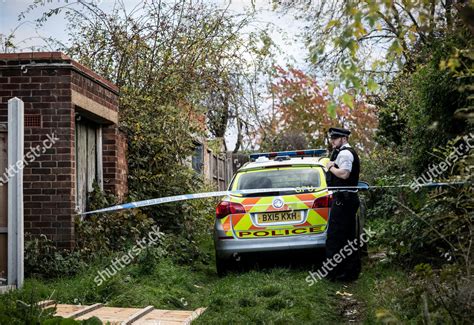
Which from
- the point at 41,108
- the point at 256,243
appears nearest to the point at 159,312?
the point at 256,243

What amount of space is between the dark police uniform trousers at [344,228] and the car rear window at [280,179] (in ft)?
3.14

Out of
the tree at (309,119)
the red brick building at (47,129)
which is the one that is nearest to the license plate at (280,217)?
the red brick building at (47,129)

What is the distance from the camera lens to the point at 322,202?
9.06 metres

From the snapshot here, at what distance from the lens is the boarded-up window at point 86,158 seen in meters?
9.93

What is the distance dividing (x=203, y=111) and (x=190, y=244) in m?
3.80

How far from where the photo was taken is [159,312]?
677 centimetres

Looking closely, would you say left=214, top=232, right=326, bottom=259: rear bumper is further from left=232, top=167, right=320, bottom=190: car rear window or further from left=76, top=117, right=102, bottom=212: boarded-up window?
left=76, top=117, right=102, bottom=212: boarded-up window

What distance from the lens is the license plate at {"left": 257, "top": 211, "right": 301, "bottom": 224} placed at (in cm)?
905

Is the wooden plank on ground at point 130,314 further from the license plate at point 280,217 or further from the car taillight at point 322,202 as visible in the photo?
the car taillight at point 322,202

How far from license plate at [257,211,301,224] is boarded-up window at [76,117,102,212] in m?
2.62

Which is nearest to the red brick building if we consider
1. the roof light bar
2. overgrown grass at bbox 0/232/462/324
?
overgrown grass at bbox 0/232/462/324

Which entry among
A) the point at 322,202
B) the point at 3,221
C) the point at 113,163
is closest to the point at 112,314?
the point at 3,221

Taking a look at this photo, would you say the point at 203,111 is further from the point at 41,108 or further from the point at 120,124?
the point at 41,108

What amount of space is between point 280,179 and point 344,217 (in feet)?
4.62
